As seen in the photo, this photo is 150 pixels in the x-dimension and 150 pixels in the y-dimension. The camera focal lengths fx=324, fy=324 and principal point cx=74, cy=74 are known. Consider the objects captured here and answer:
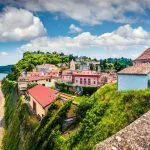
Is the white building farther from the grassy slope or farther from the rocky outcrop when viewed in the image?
the rocky outcrop

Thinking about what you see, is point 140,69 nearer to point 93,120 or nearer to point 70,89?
point 93,120

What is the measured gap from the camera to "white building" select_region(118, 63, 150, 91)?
96.6 feet

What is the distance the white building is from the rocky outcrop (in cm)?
1369

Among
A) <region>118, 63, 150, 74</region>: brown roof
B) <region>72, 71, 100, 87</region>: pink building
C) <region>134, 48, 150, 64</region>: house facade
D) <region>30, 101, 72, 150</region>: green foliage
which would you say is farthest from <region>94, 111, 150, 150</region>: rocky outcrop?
<region>72, 71, 100, 87</region>: pink building

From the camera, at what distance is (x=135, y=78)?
3034cm

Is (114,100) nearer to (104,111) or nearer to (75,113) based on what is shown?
(104,111)

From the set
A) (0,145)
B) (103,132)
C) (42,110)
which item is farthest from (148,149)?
(0,145)

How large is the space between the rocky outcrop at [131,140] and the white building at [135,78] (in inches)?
539

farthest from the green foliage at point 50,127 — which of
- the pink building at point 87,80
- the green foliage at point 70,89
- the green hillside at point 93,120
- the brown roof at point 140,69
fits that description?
the pink building at point 87,80

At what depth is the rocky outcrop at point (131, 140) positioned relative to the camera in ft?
49.3

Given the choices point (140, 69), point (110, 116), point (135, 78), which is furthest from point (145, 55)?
point (110, 116)

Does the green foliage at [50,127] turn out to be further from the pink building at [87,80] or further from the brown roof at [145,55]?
the pink building at [87,80]

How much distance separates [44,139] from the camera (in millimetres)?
31688

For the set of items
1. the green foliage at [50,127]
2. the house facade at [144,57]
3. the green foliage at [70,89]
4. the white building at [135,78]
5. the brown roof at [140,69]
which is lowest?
the green foliage at [50,127]
